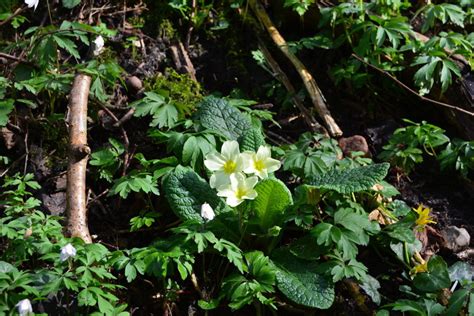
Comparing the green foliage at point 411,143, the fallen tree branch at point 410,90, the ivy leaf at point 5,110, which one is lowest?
A: the green foliage at point 411,143

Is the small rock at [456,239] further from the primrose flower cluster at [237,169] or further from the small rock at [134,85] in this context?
the small rock at [134,85]

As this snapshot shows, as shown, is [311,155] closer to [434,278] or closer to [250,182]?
[250,182]

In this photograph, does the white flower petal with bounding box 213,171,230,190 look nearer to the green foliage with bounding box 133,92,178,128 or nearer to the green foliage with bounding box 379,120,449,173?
the green foliage with bounding box 133,92,178,128

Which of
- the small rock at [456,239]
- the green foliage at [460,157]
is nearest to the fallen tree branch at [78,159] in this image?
the small rock at [456,239]

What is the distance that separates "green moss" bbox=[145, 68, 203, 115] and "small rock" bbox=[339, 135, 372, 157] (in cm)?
94

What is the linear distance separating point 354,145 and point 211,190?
1.08 metres

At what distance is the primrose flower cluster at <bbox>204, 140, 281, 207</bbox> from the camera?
2930mm

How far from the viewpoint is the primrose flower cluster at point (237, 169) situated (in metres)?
2.93

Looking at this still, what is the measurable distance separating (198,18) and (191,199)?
1.72 metres

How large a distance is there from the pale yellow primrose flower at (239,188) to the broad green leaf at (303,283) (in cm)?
39

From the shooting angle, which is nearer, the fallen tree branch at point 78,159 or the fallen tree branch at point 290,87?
the fallen tree branch at point 78,159

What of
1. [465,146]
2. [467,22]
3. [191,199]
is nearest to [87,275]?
[191,199]

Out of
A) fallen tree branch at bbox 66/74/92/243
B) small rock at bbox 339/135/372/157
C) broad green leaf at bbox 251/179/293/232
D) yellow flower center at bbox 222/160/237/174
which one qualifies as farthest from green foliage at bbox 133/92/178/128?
small rock at bbox 339/135/372/157

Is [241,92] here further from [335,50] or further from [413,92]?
[413,92]
